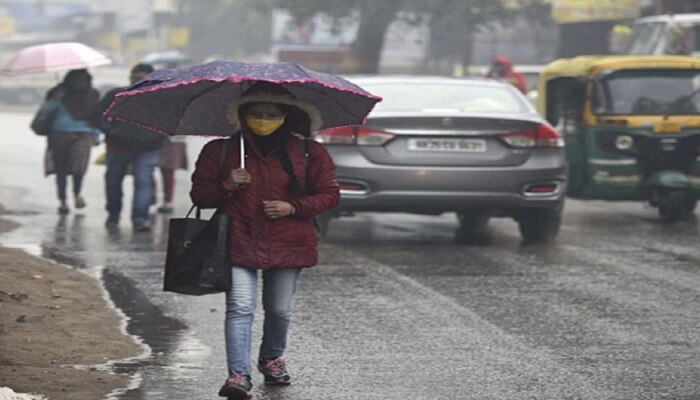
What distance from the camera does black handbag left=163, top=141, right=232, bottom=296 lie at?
724cm

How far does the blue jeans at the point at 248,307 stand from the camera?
7.29 meters

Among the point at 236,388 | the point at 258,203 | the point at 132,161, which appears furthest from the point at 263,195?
the point at 132,161

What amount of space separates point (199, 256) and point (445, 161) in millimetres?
6654

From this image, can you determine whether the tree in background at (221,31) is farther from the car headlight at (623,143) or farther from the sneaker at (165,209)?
the car headlight at (623,143)

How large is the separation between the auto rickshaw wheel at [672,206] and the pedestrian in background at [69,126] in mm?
5402

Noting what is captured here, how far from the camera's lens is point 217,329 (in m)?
9.59

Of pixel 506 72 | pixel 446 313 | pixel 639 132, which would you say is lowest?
pixel 506 72

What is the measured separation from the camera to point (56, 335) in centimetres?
915

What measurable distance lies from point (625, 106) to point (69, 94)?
5.24 meters

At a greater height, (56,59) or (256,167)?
(256,167)

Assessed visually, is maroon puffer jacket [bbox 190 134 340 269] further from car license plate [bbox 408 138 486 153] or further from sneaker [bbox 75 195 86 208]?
sneaker [bbox 75 195 86 208]

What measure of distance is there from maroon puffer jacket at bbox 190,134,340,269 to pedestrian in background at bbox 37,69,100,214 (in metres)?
9.91

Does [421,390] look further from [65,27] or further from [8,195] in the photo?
[65,27]

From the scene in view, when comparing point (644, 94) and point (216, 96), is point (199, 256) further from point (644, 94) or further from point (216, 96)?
point (644, 94)
